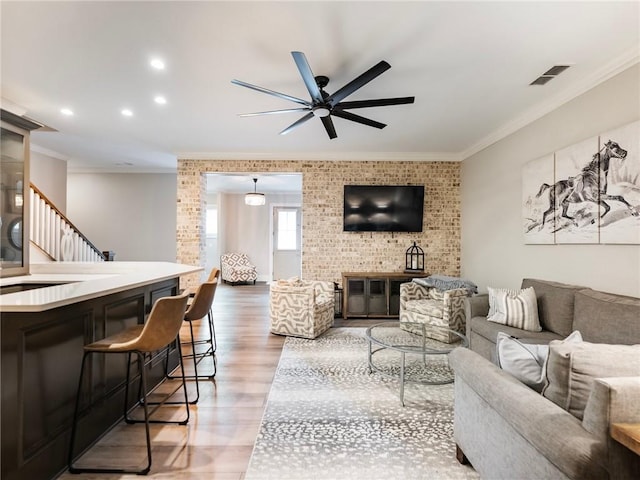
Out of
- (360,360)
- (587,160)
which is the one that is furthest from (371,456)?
(587,160)

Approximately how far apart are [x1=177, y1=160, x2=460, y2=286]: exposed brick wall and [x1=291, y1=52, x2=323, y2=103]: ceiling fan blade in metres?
2.76

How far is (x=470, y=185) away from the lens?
16.1ft

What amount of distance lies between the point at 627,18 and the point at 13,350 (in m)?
3.94

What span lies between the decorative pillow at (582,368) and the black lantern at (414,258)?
411cm

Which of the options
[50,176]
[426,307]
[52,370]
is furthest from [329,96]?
[50,176]

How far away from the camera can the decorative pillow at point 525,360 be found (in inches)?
51.9

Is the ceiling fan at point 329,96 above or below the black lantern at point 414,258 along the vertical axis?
above

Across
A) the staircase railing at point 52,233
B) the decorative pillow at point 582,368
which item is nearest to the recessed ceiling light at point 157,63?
the decorative pillow at point 582,368

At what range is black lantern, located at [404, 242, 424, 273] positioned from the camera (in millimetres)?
5223

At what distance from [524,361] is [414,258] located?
3.95 meters

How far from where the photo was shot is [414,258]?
526 cm

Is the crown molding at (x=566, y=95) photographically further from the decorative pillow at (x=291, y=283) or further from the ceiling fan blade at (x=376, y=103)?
the decorative pillow at (x=291, y=283)

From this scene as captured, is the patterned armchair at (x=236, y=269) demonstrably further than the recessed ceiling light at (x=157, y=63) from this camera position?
Yes

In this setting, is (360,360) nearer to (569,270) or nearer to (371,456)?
(371,456)
